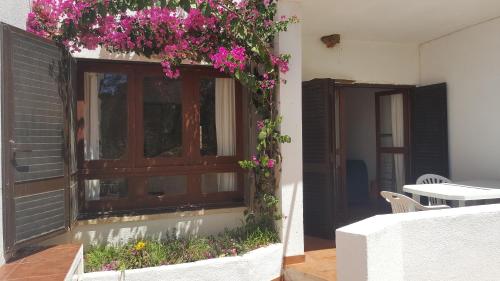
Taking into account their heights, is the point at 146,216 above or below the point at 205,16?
below

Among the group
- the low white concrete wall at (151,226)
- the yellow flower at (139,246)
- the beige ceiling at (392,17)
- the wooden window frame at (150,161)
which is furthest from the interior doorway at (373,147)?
the yellow flower at (139,246)

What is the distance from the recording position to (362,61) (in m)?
7.13

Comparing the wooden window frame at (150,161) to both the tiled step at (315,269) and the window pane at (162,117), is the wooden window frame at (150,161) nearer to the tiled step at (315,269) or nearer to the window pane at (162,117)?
the window pane at (162,117)

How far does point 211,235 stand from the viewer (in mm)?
5355

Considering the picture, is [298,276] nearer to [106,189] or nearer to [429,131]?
[106,189]

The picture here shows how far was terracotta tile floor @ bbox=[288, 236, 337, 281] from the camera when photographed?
4.68 meters

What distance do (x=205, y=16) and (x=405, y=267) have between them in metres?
3.41

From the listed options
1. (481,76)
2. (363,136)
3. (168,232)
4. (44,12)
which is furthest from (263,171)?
(363,136)

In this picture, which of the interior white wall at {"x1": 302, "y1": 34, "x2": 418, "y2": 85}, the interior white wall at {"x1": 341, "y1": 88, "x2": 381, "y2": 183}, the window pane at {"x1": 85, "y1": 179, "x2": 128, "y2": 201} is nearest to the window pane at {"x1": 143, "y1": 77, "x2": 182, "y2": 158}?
the window pane at {"x1": 85, "y1": 179, "x2": 128, "y2": 201}

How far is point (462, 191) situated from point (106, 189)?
4591 mm

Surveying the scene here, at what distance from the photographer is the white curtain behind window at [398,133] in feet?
25.2

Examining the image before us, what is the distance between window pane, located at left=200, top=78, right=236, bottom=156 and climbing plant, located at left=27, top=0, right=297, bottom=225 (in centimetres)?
50

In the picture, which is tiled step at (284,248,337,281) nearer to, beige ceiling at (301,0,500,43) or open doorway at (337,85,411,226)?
open doorway at (337,85,411,226)

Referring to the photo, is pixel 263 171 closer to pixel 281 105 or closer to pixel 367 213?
pixel 281 105
